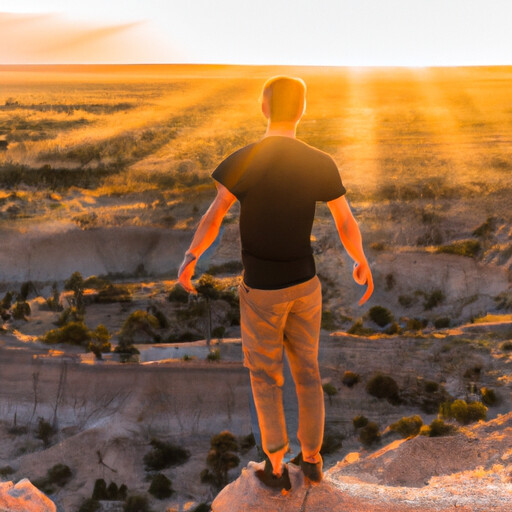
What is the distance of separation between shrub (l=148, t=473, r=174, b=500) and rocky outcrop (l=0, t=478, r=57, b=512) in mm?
7059

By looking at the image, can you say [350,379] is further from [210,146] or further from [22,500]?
[210,146]

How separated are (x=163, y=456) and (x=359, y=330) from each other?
7066 millimetres

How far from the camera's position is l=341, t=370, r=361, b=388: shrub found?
14.8 meters

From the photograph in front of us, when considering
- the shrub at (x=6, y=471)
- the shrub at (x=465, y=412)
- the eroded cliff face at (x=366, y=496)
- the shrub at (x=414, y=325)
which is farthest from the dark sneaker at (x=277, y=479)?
the shrub at (x=414, y=325)

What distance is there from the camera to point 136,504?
37.3ft

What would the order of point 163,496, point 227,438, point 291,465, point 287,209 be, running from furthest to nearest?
point 227,438, point 163,496, point 291,465, point 287,209

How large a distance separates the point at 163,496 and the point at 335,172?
9524 millimetres

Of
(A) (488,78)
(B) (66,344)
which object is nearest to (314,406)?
(B) (66,344)

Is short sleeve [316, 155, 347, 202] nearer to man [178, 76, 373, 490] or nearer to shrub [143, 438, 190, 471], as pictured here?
man [178, 76, 373, 490]

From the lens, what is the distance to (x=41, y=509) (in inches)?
191

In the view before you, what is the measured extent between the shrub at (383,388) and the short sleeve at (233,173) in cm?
1140

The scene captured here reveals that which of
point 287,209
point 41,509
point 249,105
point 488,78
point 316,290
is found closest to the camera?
point 287,209

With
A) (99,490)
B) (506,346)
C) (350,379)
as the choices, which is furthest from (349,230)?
(506,346)

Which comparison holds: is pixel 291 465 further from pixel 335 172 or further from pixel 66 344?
pixel 66 344
